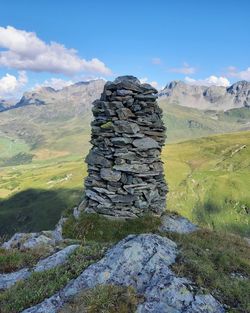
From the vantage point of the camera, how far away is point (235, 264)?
51.5 feet

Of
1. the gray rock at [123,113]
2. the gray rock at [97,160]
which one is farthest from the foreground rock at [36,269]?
the gray rock at [123,113]

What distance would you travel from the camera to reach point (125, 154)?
1174 inches

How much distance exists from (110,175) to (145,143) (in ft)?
11.8

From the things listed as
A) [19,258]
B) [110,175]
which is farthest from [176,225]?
[19,258]

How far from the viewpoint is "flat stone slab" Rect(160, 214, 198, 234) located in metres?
28.8

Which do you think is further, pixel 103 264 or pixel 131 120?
pixel 131 120

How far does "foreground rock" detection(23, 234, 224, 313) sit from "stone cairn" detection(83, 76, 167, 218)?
14.8 meters

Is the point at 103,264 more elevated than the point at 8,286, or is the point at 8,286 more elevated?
the point at 103,264

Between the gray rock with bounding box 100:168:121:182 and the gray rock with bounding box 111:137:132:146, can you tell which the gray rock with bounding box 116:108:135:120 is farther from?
the gray rock with bounding box 100:168:121:182

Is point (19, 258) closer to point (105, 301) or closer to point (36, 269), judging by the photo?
point (36, 269)

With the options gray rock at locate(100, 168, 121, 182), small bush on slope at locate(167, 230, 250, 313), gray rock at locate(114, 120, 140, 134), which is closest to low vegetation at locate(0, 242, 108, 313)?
small bush on slope at locate(167, 230, 250, 313)

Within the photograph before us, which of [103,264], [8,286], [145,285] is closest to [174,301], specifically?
[145,285]

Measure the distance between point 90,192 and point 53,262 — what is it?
15.1 m

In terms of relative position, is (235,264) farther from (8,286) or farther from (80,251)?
(8,286)
